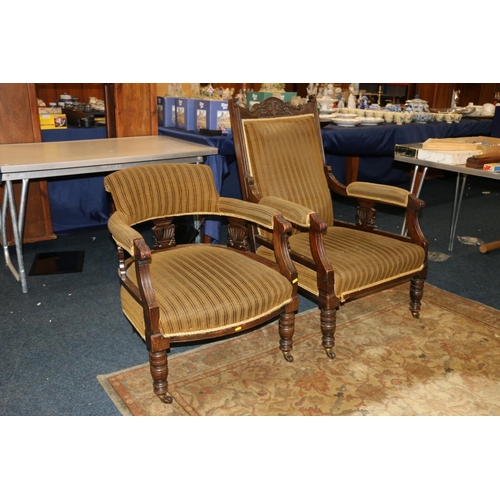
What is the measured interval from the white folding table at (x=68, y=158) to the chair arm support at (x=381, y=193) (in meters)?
0.89

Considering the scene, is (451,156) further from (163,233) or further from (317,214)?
(163,233)

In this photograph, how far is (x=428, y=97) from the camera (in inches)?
263

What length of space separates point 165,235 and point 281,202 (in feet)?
1.67

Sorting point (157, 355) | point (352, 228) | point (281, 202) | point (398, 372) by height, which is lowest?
point (398, 372)

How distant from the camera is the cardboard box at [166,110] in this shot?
3.54 metres

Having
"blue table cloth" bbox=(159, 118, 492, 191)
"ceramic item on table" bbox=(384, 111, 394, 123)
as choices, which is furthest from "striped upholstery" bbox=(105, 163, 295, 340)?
"ceramic item on table" bbox=(384, 111, 394, 123)

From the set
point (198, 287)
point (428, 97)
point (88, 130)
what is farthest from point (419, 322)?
point (428, 97)

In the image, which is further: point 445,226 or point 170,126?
point 445,226

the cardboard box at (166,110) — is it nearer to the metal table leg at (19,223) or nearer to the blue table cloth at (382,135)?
the blue table cloth at (382,135)

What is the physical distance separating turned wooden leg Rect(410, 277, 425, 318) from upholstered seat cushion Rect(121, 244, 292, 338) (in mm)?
796

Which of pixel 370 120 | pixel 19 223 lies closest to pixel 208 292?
pixel 19 223

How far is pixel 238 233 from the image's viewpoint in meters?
2.19

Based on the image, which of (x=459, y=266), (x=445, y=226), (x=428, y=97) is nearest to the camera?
(x=459, y=266)

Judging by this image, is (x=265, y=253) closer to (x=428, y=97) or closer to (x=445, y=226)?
(x=445, y=226)
